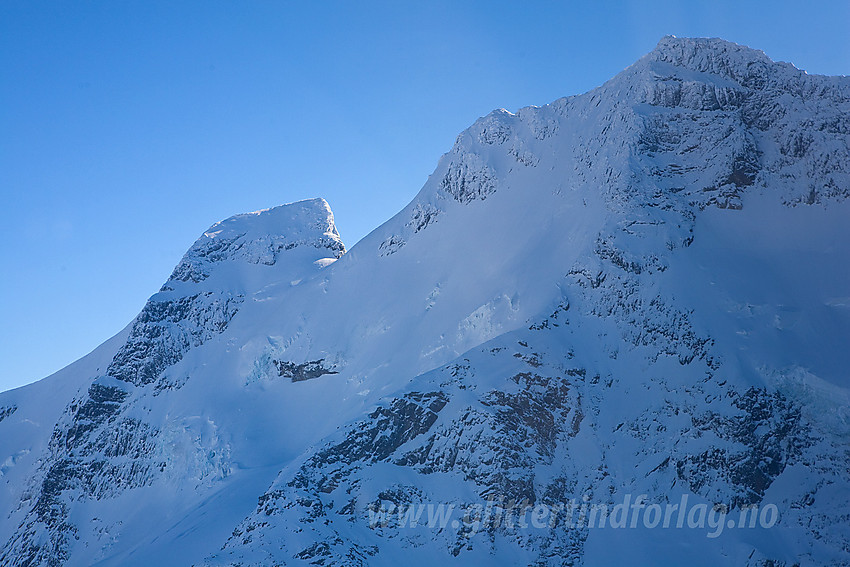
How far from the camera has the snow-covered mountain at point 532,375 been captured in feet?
211

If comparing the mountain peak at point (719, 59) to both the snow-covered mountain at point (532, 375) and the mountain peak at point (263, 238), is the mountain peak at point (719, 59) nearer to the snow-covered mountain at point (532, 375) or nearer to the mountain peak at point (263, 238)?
the snow-covered mountain at point (532, 375)

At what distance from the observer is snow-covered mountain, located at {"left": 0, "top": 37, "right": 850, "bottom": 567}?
64.4 metres

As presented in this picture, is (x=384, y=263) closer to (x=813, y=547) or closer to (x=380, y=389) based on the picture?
(x=380, y=389)

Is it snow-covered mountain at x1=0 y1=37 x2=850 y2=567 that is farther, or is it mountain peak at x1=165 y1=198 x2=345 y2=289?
mountain peak at x1=165 y1=198 x2=345 y2=289

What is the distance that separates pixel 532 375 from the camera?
231 feet

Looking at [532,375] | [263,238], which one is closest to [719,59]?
[532,375]

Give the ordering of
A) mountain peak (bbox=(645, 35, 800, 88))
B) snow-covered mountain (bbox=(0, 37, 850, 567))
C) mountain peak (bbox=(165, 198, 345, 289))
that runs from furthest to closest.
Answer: mountain peak (bbox=(165, 198, 345, 289))
mountain peak (bbox=(645, 35, 800, 88))
snow-covered mountain (bbox=(0, 37, 850, 567))

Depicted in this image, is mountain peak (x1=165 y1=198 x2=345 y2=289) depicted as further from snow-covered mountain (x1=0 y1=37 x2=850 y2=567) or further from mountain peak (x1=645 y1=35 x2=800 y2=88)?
mountain peak (x1=645 y1=35 x2=800 y2=88)

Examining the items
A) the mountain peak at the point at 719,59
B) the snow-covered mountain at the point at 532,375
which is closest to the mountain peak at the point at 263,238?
the snow-covered mountain at the point at 532,375

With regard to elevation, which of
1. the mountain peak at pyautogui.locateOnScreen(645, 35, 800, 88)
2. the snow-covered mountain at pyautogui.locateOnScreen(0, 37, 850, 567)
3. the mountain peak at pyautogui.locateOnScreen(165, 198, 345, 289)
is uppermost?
the mountain peak at pyautogui.locateOnScreen(165, 198, 345, 289)

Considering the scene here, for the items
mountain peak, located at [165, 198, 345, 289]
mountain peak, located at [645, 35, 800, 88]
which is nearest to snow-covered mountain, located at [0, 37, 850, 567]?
mountain peak, located at [645, 35, 800, 88]

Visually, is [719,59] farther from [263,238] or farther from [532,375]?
[263,238]

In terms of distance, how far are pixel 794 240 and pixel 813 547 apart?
30.3m

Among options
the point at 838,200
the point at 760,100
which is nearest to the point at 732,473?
the point at 838,200
